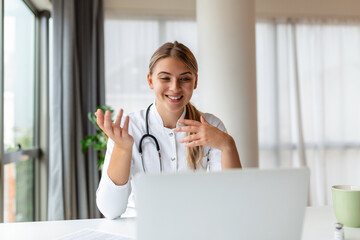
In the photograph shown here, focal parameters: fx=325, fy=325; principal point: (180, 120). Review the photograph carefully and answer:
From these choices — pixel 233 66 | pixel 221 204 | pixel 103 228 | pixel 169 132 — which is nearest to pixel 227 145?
pixel 169 132

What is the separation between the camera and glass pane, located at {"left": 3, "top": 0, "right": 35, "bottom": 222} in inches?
92.3

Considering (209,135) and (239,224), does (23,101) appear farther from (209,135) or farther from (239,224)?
(239,224)

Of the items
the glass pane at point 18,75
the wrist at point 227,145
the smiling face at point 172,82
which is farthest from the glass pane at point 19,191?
the wrist at point 227,145

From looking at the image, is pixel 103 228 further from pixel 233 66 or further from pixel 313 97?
pixel 313 97

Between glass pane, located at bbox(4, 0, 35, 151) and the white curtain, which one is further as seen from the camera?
the white curtain

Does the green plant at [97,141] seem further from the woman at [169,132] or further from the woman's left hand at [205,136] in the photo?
the woman's left hand at [205,136]

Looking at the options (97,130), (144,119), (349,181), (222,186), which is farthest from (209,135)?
(349,181)

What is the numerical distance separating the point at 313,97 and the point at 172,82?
2818 mm

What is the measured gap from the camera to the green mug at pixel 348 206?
101 centimetres

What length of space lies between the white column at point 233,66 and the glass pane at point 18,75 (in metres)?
1.55

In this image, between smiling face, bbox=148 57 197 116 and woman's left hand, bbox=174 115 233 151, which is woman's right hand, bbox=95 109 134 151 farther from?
smiling face, bbox=148 57 197 116

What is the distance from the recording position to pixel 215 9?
2.79 meters

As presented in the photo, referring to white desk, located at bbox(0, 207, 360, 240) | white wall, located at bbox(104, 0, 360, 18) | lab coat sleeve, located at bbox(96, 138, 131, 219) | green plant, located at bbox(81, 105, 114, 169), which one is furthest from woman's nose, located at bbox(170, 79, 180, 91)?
white wall, located at bbox(104, 0, 360, 18)

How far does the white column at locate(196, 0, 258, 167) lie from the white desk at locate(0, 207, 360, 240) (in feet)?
5.49
